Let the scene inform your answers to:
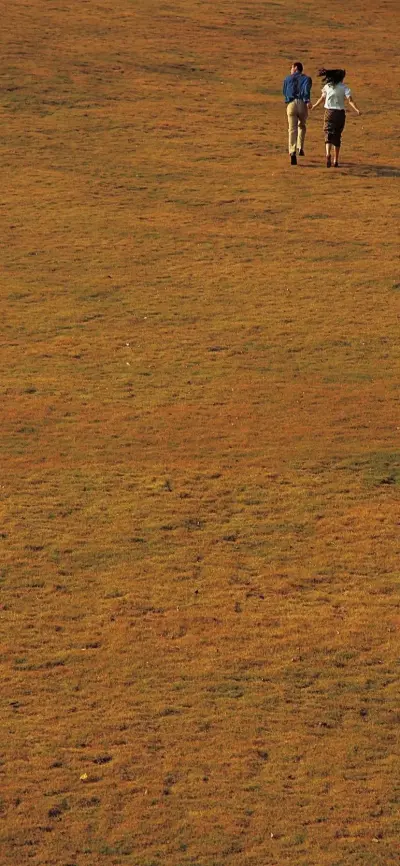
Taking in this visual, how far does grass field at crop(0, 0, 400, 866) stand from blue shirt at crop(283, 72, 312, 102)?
1.38 metres

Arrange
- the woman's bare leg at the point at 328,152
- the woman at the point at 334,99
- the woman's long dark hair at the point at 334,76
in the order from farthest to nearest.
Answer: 1. the woman's bare leg at the point at 328,152
2. the woman at the point at 334,99
3. the woman's long dark hair at the point at 334,76

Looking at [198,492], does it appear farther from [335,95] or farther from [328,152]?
[328,152]

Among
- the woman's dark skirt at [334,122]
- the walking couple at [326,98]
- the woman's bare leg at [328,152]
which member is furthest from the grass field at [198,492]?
the walking couple at [326,98]

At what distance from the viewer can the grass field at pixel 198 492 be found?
9.30 m

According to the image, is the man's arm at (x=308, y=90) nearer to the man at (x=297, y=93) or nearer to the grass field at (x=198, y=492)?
the man at (x=297, y=93)

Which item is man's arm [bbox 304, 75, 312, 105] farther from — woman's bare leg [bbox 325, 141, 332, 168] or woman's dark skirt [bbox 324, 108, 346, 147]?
woman's bare leg [bbox 325, 141, 332, 168]

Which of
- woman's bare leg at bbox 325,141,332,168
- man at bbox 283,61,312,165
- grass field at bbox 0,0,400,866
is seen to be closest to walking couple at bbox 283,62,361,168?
man at bbox 283,61,312,165

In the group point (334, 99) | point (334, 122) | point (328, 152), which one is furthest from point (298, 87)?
point (328, 152)

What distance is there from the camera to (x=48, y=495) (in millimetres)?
13523

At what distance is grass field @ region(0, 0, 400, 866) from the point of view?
9.30m

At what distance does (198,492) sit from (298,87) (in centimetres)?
1144

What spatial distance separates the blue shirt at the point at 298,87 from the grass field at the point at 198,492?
4.52 feet

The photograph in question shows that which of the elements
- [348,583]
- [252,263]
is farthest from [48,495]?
[252,263]

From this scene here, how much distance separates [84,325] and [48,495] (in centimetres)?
473
